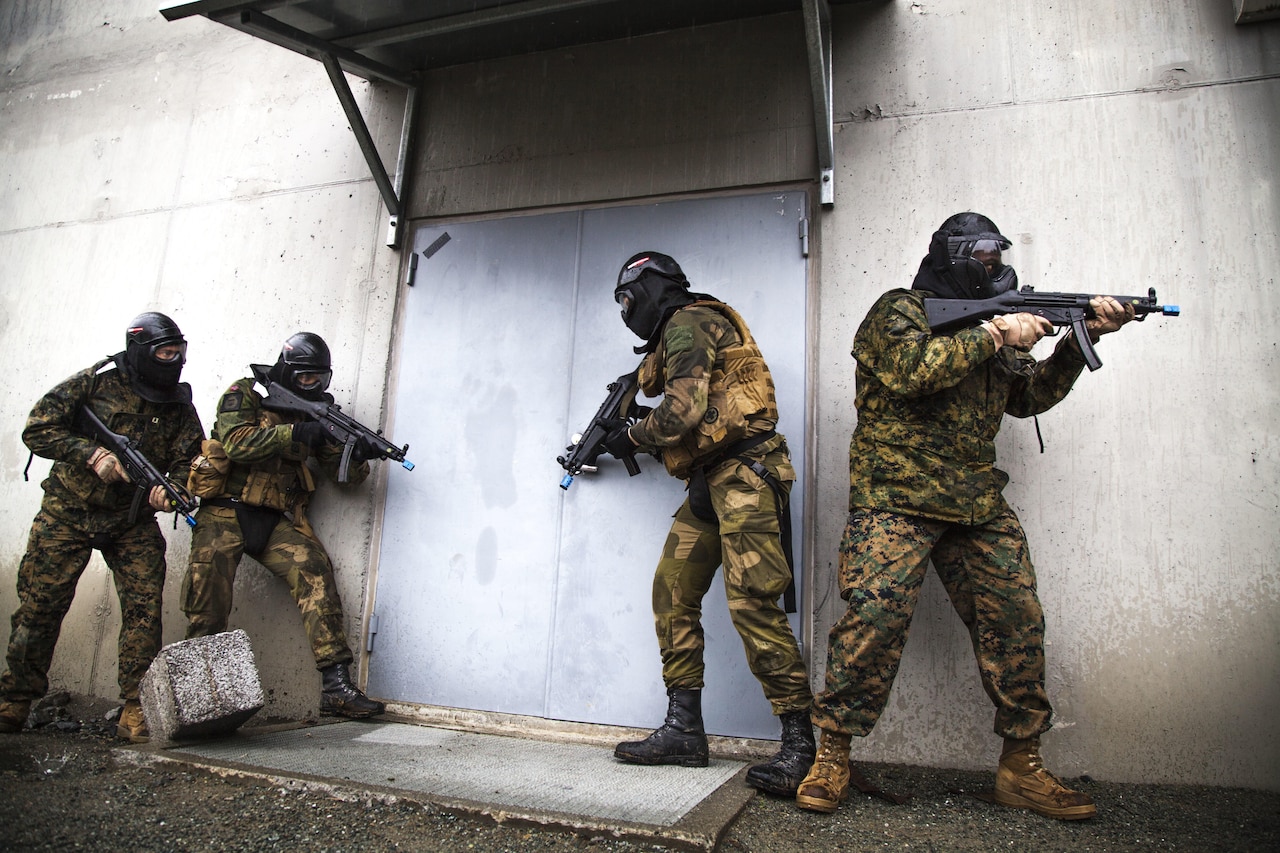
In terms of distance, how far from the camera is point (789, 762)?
3.01 metres

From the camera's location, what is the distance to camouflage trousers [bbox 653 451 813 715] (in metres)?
3.10

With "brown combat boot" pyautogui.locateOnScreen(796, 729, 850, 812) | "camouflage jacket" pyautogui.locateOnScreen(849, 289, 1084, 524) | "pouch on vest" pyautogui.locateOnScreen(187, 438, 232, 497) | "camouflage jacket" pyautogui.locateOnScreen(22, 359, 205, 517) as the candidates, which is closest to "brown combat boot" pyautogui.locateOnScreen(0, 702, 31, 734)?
"camouflage jacket" pyautogui.locateOnScreen(22, 359, 205, 517)

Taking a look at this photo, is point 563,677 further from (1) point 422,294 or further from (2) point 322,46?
(2) point 322,46

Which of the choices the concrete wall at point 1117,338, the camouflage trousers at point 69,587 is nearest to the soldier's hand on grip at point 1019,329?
the concrete wall at point 1117,338

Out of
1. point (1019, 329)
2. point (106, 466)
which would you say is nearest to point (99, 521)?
point (106, 466)

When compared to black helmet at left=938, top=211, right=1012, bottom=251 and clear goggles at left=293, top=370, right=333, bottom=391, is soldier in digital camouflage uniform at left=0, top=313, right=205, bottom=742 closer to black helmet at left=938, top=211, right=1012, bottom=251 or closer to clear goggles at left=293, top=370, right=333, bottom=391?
clear goggles at left=293, top=370, right=333, bottom=391

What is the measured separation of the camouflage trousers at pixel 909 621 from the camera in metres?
2.85

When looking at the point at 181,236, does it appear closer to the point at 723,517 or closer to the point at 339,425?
the point at 339,425

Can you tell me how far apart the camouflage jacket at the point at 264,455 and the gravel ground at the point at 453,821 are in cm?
146

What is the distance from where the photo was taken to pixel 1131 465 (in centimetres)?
353

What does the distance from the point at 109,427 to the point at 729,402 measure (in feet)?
10.2

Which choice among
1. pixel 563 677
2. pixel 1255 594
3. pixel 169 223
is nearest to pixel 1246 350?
pixel 1255 594

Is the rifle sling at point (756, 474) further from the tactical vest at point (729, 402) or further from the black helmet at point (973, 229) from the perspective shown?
the black helmet at point (973, 229)

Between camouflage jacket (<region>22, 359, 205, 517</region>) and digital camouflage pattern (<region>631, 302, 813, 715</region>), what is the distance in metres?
2.59
